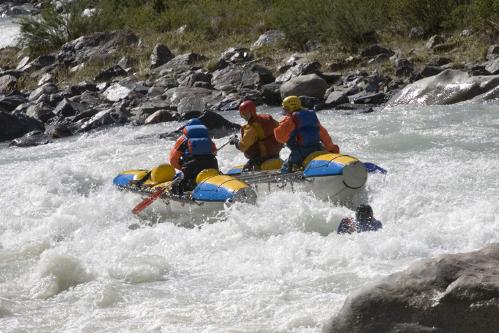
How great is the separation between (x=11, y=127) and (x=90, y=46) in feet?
25.3

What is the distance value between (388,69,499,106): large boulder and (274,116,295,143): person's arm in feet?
19.9

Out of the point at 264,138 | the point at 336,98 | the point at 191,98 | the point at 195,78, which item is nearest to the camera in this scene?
the point at 264,138

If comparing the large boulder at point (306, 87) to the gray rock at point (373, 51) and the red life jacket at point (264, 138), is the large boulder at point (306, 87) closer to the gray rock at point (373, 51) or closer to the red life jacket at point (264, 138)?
the gray rock at point (373, 51)

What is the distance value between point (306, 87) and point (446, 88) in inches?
108

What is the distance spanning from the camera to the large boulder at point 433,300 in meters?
3.86

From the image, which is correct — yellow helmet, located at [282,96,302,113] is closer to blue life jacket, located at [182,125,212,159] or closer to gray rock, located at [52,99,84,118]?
blue life jacket, located at [182,125,212,159]

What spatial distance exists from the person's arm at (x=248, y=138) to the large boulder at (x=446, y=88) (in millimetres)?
5897

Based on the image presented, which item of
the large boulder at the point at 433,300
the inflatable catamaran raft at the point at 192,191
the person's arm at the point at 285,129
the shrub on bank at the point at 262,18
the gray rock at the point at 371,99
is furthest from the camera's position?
the shrub on bank at the point at 262,18

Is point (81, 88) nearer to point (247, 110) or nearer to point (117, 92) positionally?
point (117, 92)

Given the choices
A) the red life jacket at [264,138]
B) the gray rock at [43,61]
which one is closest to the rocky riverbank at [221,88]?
the gray rock at [43,61]

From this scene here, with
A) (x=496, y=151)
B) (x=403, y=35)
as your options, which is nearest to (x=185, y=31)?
(x=403, y=35)

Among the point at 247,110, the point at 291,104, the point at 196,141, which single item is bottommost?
the point at 196,141

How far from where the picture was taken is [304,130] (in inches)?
359

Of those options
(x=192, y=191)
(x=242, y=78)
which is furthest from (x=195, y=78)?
(x=192, y=191)
